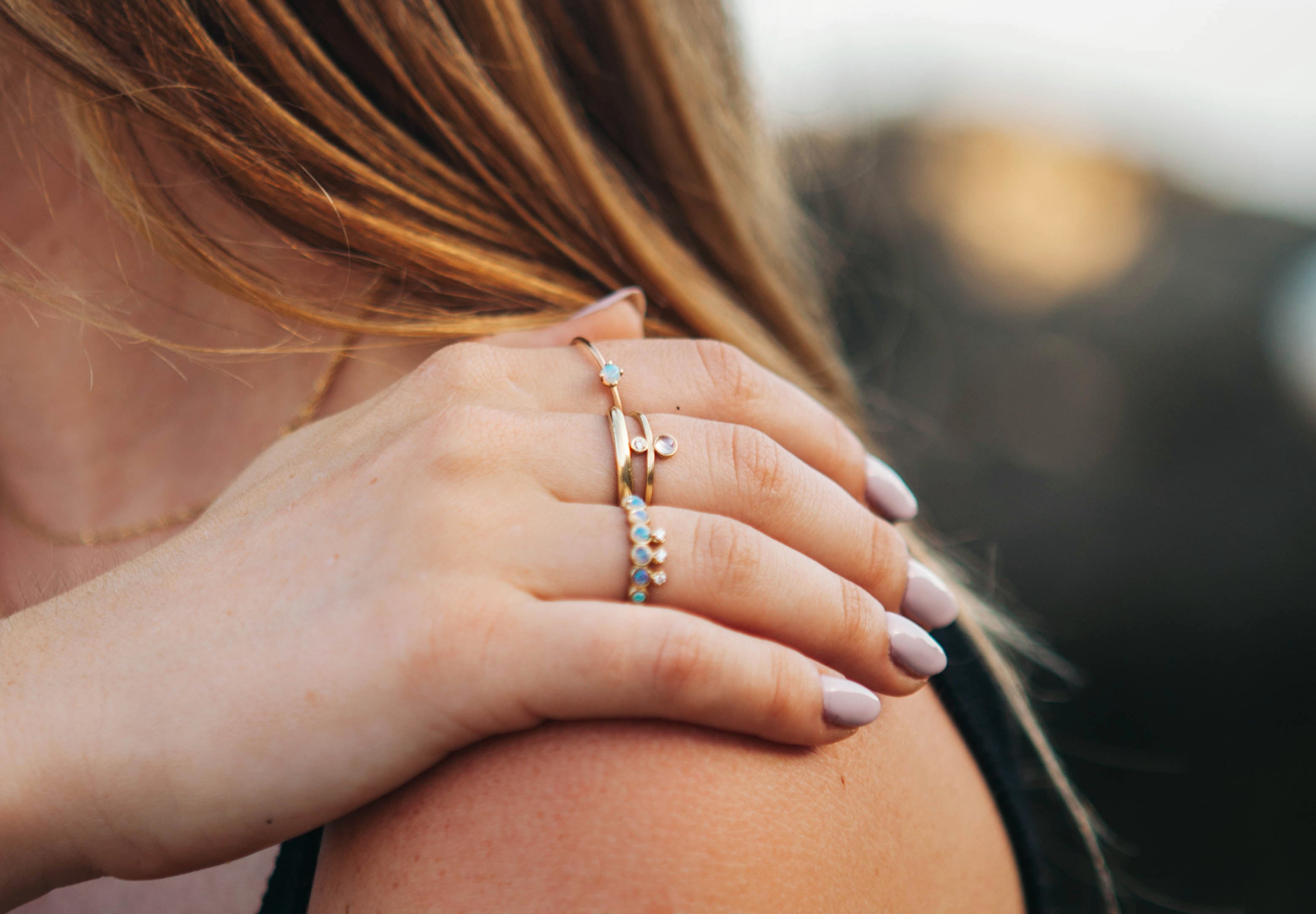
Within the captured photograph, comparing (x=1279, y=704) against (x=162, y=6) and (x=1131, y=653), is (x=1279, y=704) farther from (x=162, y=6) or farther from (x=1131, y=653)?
(x=162, y=6)

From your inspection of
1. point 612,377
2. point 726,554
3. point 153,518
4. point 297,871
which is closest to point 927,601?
point 726,554

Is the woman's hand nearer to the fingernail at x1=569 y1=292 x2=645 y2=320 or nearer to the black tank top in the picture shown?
the fingernail at x1=569 y1=292 x2=645 y2=320

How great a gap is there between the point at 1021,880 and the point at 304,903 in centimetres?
100

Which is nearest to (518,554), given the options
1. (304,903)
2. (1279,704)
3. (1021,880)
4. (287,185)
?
(304,903)

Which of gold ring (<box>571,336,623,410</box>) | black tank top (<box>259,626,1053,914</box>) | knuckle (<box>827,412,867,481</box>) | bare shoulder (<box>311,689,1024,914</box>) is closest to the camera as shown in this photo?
bare shoulder (<box>311,689,1024,914</box>)

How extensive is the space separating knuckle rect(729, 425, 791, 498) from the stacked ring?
7 centimetres

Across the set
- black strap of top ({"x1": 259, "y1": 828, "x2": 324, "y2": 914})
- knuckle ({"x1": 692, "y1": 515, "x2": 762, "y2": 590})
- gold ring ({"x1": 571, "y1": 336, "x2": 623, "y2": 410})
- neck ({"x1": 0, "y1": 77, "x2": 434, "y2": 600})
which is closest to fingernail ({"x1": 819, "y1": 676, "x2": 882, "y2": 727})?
knuckle ({"x1": 692, "y1": 515, "x2": 762, "y2": 590})

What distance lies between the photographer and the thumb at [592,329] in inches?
41.2

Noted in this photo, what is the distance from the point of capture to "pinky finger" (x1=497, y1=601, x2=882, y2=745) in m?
0.71

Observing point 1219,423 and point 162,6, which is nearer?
point 162,6

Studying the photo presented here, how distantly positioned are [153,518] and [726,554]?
1.18 meters

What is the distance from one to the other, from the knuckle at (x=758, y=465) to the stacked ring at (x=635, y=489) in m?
0.07

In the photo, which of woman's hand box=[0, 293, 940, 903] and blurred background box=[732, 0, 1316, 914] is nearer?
woman's hand box=[0, 293, 940, 903]

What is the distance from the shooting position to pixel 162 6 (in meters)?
Result: 1.02
